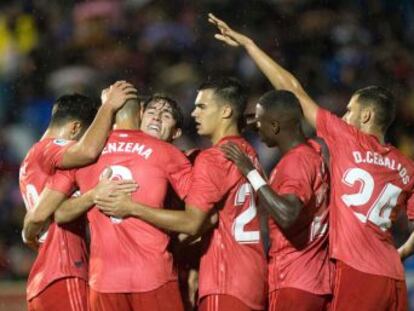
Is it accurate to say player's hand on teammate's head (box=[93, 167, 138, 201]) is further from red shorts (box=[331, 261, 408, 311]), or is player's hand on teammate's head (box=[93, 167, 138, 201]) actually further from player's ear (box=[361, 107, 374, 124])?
player's ear (box=[361, 107, 374, 124])

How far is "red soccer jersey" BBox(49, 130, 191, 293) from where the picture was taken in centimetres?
739

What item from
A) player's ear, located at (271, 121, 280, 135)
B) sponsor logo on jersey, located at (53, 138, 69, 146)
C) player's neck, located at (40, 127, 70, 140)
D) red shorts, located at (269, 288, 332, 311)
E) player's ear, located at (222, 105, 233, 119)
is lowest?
red shorts, located at (269, 288, 332, 311)

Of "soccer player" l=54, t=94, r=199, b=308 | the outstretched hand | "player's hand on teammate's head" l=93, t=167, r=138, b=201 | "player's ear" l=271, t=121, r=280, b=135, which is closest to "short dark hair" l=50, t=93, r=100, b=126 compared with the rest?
"soccer player" l=54, t=94, r=199, b=308

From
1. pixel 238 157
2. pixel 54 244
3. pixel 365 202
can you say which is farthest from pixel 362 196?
pixel 54 244

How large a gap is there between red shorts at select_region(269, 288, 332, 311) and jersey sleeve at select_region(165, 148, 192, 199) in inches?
31.8

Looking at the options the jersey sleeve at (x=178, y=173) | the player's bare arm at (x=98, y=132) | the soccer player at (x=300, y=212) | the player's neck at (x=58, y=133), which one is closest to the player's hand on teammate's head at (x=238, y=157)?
the soccer player at (x=300, y=212)

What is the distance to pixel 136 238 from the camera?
24.4ft

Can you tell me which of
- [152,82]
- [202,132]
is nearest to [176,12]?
[152,82]

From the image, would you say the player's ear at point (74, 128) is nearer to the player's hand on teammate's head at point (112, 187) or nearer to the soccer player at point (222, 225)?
the player's hand on teammate's head at point (112, 187)

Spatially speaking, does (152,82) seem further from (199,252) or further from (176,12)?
(199,252)

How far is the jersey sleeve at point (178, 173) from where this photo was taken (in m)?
7.48

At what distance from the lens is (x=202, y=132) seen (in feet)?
25.2

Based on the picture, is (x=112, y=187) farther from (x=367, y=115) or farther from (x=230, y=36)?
(x=367, y=115)

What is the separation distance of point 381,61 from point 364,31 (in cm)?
42
